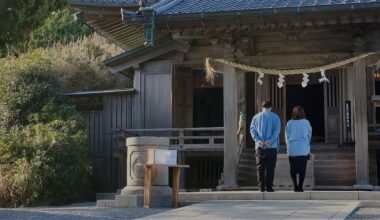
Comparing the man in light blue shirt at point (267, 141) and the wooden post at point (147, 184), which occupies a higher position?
the man in light blue shirt at point (267, 141)

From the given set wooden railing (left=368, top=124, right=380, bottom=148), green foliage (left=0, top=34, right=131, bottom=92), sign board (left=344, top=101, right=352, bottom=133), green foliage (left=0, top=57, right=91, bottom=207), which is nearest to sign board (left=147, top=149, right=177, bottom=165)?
green foliage (left=0, top=57, right=91, bottom=207)

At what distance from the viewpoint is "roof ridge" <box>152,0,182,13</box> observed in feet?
45.1

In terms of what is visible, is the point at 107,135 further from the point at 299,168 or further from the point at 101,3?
the point at 299,168

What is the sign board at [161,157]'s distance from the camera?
35.8 feet

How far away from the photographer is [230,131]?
14219 mm

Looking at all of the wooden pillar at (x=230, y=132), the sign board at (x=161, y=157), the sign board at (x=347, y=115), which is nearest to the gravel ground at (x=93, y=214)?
the sign board at (x=161, y=157)

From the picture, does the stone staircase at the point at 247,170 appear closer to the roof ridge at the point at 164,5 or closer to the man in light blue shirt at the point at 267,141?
the man in light blue shirt at the point at 267,141

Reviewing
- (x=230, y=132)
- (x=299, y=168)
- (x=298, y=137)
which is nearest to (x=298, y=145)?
(x=298, y=137)

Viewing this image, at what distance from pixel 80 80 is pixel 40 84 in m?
6.80

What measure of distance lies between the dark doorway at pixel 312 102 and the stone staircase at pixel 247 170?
456 centimetres

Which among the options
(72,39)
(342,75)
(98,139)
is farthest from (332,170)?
(72,39)

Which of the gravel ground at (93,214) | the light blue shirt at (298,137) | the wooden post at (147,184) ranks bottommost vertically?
the gravel ground at (93,214)

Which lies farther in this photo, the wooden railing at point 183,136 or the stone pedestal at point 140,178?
the wooden railing at point 183,136

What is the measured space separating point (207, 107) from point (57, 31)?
56.2 feet
